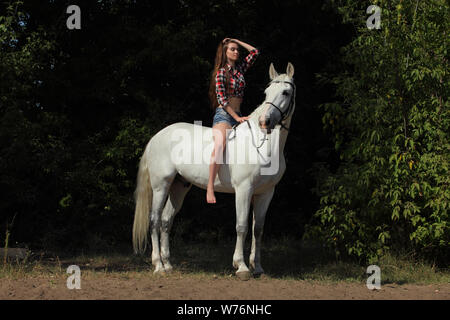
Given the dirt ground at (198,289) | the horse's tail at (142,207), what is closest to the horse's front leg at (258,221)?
the dirt ground at (198,289)

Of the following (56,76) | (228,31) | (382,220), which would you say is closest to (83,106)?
(56,76)

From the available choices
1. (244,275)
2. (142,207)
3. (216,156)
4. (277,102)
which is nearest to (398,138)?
(277,102)

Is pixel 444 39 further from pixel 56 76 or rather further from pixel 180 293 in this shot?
pixel 56 76

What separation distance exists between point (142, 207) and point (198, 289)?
2435mm

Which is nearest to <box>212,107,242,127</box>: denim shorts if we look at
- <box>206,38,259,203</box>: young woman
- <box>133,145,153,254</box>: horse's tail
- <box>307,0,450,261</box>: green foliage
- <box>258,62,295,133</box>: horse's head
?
<box>206,38,259,203</box>: young woman

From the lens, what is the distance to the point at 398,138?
767 centimetres

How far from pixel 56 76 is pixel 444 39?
7.21 m

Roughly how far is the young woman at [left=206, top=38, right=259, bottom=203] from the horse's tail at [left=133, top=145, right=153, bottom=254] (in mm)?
1266

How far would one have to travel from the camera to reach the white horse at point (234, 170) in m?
6.40

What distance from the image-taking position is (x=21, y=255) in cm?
842

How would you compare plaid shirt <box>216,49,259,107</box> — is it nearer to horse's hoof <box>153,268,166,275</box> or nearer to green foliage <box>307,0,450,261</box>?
green foliage <box>307,0,450,261</box>

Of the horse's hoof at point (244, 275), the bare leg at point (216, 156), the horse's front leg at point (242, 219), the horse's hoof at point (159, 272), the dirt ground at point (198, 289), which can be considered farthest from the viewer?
the horse's hoof at point (159, 272)

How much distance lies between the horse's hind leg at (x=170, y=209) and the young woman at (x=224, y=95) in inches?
42.4

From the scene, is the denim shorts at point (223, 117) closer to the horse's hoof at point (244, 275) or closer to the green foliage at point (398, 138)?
the horse's hoof at point (244, 275)
